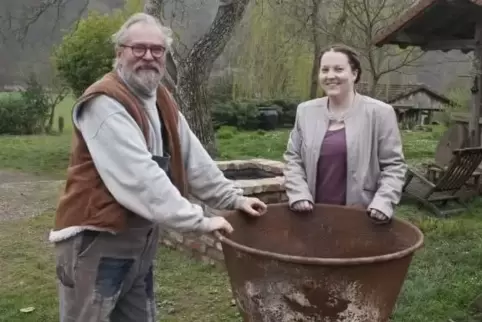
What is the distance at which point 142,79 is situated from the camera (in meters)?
2.43

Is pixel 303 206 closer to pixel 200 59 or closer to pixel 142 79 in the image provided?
pixel 142 79

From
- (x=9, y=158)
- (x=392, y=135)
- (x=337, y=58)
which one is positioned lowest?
(x=9, y=158)

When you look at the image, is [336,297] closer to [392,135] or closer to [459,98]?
[392,135]

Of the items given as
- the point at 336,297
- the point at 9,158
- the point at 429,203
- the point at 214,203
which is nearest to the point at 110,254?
the point at 214,203

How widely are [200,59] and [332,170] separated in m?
4.95

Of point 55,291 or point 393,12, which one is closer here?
point 55,291

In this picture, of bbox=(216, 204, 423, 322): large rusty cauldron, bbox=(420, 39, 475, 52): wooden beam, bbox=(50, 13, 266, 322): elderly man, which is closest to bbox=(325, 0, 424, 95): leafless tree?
bbox=(420, 39, 475, 52): wooden beam

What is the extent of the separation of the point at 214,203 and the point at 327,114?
68 cm

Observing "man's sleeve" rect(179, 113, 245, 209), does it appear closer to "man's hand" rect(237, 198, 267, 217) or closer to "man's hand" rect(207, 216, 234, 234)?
"man's hand" rect(237, 198, 267, 217)

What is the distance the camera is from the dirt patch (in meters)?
7.41

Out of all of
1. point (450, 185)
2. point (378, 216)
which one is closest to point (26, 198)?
point (450, 185)

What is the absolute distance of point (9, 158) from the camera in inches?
494

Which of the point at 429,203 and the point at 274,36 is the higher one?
the point at 274,36

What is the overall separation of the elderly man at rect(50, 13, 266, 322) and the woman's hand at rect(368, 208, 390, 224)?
0.74 metres
